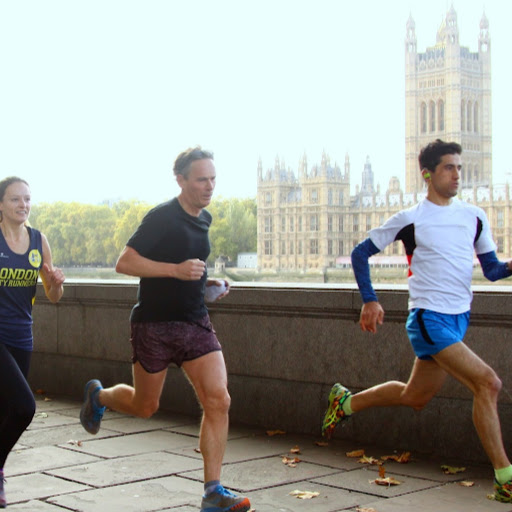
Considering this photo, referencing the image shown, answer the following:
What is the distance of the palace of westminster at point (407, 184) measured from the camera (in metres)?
127

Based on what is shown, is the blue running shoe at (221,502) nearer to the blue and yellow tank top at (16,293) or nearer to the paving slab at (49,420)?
the blue and yellow tank top at (16,293)

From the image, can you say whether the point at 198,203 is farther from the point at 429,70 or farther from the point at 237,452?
the point at 429,70

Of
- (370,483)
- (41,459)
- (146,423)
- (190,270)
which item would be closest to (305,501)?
(370,483)

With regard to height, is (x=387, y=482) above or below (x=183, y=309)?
below

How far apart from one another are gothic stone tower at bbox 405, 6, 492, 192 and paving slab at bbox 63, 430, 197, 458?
13918 cm

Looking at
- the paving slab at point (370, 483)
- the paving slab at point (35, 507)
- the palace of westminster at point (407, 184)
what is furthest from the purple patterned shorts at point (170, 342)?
the palace of westminster at point (407, 184)

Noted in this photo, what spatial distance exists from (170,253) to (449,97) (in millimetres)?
146840

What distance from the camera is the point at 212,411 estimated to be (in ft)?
13.8

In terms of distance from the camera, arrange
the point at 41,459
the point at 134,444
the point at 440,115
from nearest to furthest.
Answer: the point at 41,459 < the point at 134,444 < the point at 440,115

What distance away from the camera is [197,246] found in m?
4.31

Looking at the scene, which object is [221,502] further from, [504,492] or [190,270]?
[504,492]

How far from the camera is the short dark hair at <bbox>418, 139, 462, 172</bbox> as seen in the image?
4.61m

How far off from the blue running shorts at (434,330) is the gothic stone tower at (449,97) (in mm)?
140839

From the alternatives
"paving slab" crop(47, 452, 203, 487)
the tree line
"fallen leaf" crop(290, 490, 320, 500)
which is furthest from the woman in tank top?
the tree line
